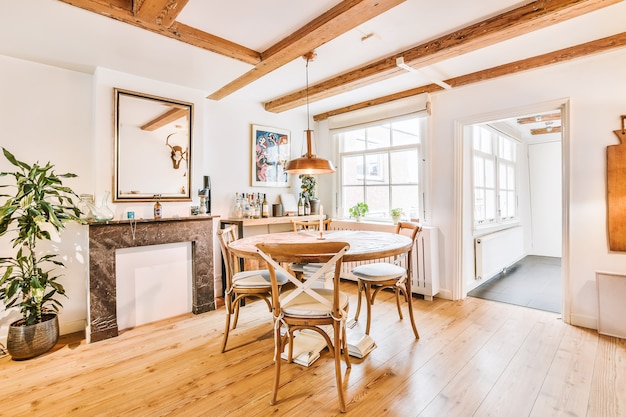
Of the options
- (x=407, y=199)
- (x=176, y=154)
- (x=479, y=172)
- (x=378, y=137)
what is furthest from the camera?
(x=378, y=137)

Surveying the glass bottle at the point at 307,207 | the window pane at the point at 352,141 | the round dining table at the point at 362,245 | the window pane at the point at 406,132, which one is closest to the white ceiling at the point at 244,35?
the window pane at the point at 406,132

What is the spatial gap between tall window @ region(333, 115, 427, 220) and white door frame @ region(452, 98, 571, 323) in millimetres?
491

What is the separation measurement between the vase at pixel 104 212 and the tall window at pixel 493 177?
4072 millimetres

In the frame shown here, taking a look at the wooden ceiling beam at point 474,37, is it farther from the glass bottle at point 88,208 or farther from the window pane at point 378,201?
the glass bottle at point 88,208

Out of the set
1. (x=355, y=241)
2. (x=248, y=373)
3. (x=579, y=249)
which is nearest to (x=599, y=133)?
(x=579, y=249)

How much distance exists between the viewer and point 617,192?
247 centimetres

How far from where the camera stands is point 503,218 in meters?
4.84

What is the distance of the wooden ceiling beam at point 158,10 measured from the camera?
1.77 meters

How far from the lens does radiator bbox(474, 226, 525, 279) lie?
3.78 meters

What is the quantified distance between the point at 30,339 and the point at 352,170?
12.8 feet

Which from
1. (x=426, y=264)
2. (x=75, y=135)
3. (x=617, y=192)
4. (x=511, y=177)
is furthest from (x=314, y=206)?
(x=511, y=177)

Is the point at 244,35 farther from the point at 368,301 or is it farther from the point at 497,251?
the point at 497,251

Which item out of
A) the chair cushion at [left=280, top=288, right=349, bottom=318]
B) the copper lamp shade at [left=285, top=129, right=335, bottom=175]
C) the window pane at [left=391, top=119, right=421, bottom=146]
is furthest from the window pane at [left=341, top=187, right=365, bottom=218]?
the chair cushion at [left=280, top=288, right=349, bottom=318]

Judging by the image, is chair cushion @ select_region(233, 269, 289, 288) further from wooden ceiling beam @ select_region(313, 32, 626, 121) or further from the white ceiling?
wooden ceiling beam @ select_region(313, 32, 626, 121)
